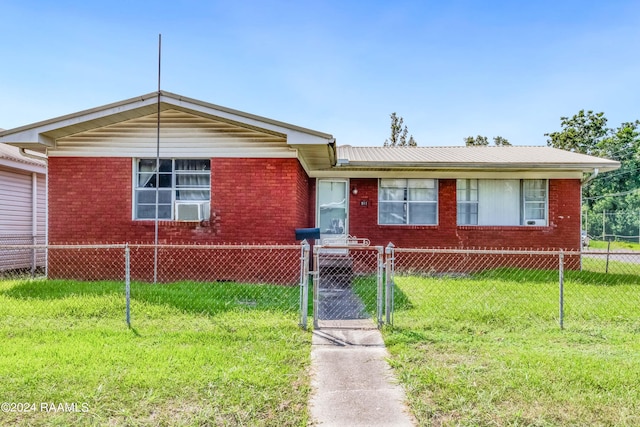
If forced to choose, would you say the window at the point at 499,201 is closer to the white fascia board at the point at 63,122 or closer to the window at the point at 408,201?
the window at the point at 408,201

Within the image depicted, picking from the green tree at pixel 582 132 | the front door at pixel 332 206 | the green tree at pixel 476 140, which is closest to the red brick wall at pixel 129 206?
the front door at pixel 332 206

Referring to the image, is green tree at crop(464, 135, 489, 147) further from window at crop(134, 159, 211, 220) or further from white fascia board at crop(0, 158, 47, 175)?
white fascia board at crop(0, 158, 47, 175)

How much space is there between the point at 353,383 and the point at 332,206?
8261 millimetres

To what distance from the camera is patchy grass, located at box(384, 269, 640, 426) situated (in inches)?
127

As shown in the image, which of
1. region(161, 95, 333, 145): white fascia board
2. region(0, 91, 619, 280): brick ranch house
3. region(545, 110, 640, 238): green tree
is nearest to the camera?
region(161, 95, 333, 145): white fascia board

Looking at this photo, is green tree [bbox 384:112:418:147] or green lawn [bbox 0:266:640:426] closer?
green lawn [bbox 0:266:640:426]

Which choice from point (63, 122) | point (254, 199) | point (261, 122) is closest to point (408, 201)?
point (254, 199)

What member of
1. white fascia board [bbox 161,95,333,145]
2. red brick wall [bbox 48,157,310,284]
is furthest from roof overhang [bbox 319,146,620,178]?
red brick wall [bbox 48,157,310,284]

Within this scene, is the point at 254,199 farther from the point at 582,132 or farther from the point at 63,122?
the point at 582,132

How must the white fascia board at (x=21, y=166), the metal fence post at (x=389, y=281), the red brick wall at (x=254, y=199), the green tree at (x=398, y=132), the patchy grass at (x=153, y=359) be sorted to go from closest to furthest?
the patchy grass at (x=153, y=359)
the metal fence post at (x=389, y=281)
the red brick wall at (x=254, y=199)
the white fascia board at (x=21, y=166)
the green tree at (x=398, y=132)

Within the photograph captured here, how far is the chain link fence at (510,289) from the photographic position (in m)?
5.94

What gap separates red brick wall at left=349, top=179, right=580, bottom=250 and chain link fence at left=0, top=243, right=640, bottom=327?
420mm

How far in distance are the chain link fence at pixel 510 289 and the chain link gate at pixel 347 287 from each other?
1.54 feet

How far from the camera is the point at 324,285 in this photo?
9.19 metres
